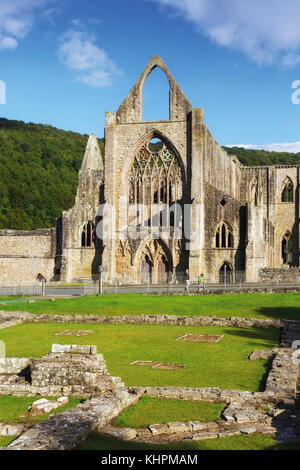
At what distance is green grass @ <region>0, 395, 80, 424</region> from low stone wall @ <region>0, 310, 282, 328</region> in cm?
1240

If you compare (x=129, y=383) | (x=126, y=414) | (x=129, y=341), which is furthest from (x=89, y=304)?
(x=126, y=414)

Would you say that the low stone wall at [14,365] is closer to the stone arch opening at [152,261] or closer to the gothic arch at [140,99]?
the stone arch opening at [152,261]

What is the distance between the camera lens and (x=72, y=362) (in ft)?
36.0

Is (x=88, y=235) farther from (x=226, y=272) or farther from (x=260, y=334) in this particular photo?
(x=260, y=334)

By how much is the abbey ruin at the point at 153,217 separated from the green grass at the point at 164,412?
3436 cm

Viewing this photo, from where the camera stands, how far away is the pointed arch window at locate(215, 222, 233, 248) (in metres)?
46.4

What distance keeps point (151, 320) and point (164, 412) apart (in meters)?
13.6

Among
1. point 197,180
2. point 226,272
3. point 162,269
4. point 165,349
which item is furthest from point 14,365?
point 162,269

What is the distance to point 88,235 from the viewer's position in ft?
163

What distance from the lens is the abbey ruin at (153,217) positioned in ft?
150

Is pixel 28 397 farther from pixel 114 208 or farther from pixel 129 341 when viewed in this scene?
pixel 114 208

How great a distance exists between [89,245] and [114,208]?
432 cm

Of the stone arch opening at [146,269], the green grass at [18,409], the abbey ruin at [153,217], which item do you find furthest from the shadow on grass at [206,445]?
the stone arch opening at [146,269]

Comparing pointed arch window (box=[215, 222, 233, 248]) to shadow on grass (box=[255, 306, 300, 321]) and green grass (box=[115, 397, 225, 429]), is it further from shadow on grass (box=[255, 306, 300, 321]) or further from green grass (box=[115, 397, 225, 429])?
green grass (box=[115, 397, 225, 429])
